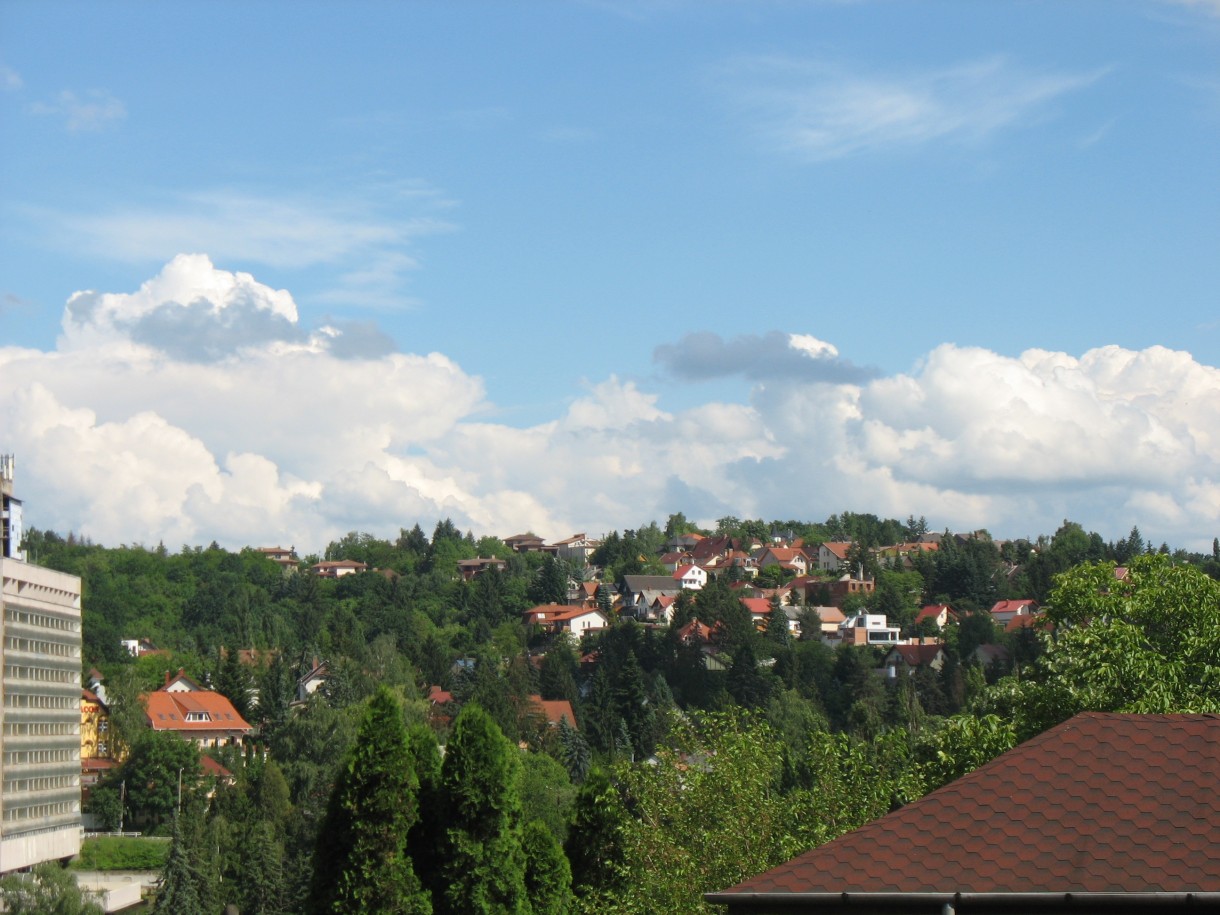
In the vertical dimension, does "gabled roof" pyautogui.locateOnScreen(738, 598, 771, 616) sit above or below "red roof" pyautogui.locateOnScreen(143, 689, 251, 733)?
above

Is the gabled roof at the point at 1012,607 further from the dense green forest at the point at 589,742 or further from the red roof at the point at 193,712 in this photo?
the red roof at the point at 193,712

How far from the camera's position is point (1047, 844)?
13.6m

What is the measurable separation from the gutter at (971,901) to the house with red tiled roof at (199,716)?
361 feet

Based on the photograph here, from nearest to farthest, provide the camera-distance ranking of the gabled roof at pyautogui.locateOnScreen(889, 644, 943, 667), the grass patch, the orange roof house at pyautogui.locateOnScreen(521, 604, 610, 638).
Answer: the grass patch → the gabled roof at pyautogui.locateOnScreen(889, 644, 943, 667) → the orange roof house at pyautogui.locateOnScreen(521, 604, 610, 638)

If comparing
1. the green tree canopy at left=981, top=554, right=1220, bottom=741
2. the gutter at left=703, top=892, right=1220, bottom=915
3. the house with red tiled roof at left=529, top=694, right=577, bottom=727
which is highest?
the green tree canopy at left=981, top=554, right=1220, bottom=741

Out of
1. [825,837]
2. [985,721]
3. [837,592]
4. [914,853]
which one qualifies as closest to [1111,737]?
[914,853]

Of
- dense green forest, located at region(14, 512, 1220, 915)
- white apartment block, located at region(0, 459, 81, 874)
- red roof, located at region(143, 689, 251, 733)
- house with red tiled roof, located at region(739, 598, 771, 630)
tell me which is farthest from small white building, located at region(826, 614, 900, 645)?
white apartment block, located at region(0, 459, 81, 874)

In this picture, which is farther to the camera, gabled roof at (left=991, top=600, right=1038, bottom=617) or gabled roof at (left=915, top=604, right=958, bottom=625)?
gabled roof at (left=915, top=604, right=958, bottom=625)

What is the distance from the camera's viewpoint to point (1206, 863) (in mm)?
13320

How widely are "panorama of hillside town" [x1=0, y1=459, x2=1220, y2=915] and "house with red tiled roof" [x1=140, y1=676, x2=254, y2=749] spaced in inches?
10.1

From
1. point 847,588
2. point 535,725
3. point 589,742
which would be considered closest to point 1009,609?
point 847,588

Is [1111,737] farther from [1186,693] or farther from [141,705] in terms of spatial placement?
[141,705]

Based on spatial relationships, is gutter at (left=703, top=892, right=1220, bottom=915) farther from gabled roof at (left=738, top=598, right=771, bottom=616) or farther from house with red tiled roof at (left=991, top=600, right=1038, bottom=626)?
house with red tiled roof at (left=991, top=600, right=1038, bottom=626)

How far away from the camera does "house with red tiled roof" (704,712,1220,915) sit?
43.4ft
